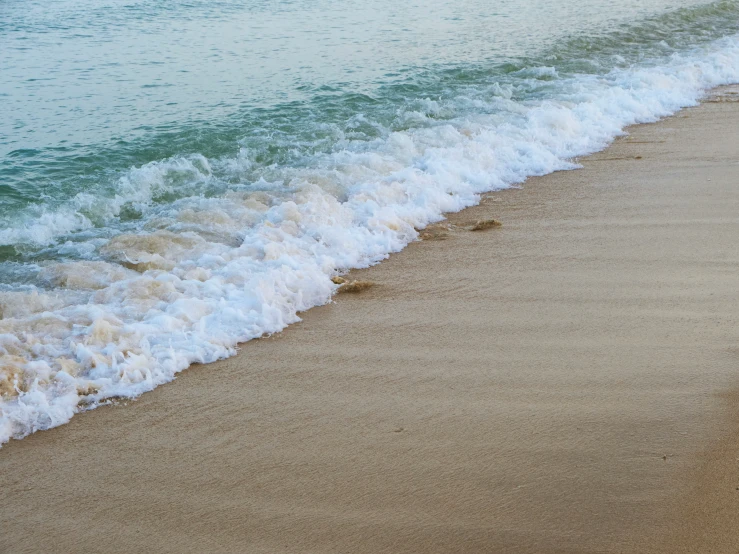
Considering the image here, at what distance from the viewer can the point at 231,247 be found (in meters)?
5.66

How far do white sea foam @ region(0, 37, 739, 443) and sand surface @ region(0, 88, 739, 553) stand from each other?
0.24m

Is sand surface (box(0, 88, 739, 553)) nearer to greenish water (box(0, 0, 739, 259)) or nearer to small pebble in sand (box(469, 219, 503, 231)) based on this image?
small pebble in sand (box(469, 219, 503, 231))

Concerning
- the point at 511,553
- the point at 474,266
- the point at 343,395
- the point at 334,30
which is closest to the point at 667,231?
the point at 474,266

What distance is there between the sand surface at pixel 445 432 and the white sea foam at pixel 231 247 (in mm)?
244

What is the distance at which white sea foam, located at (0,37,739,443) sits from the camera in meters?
4.02

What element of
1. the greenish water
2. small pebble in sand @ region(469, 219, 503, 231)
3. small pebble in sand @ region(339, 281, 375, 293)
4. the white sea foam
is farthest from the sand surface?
the greenish water

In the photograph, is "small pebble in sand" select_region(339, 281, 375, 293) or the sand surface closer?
the sand surface

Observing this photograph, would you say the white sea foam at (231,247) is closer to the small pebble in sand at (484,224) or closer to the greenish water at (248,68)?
the small pebble in sand at (484,224)

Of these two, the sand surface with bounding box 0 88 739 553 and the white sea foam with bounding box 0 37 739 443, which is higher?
the white sea foam with bounding box 0 37 739 443

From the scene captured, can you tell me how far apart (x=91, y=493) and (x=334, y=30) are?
13.0 m

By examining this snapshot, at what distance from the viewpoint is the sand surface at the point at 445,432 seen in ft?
9.31

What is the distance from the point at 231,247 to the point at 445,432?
2.83 meters

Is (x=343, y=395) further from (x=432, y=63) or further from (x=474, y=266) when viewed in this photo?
(x=432, y=63)

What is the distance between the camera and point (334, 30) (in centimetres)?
1471
